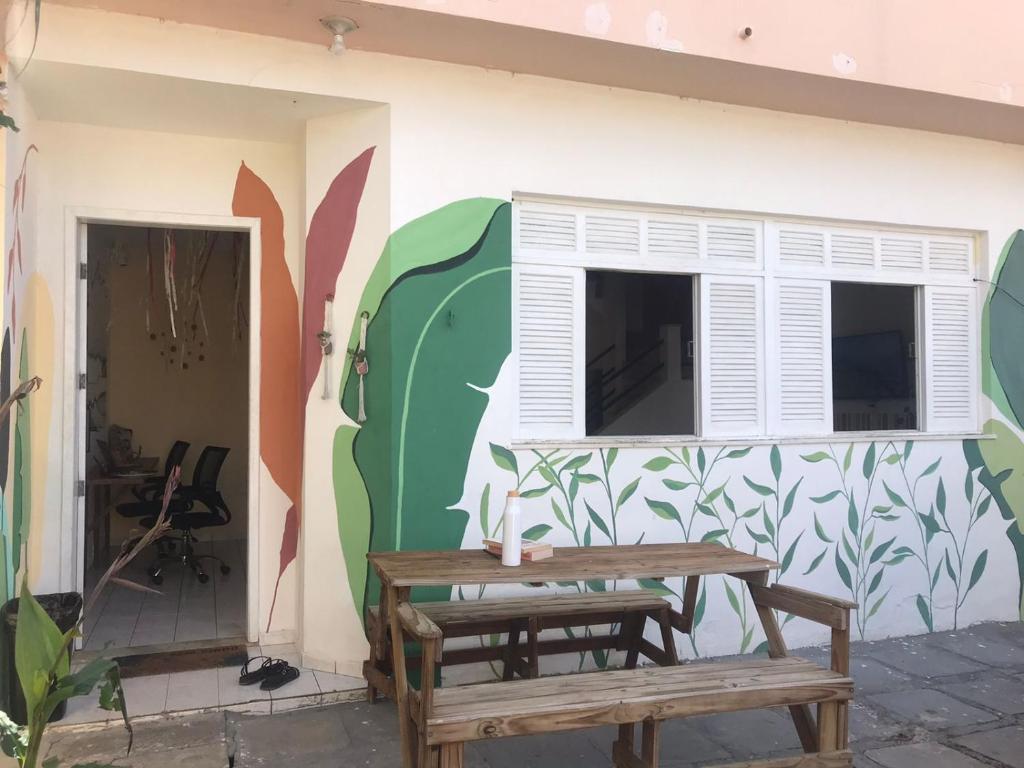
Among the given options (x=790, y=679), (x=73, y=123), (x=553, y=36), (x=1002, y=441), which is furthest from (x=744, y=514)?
(x=73, y=123)

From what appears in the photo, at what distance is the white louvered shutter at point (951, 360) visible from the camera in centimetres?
483

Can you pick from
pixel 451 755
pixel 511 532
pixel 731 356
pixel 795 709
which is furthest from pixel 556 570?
pixel 731 356

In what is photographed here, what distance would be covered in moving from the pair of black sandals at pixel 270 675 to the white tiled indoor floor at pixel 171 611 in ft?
1.66

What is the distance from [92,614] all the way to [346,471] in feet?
6.38

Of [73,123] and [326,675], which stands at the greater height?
[73,123]

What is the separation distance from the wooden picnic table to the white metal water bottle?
0.16 feet

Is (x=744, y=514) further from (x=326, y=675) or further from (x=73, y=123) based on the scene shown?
(x=73, y=123)

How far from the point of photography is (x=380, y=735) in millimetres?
3230

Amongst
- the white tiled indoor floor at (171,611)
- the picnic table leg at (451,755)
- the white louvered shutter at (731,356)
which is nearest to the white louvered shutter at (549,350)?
the white louvered shutter at (731,356)

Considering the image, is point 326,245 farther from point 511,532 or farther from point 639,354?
point 639,354

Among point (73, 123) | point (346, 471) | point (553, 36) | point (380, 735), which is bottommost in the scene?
point (380, 735)

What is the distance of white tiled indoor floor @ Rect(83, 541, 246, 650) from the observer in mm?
4055

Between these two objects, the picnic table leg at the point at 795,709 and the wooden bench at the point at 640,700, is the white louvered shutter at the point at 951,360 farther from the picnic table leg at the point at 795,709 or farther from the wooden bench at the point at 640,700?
the wooden bench at the point at 640,700

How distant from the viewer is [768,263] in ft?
14.6
